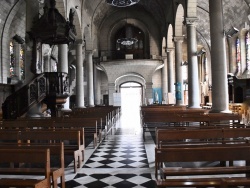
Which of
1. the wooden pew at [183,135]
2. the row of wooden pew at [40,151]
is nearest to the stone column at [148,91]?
the row of wooden pew at [40,151]

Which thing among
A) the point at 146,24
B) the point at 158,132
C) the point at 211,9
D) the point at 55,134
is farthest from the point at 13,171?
the point at 146,24

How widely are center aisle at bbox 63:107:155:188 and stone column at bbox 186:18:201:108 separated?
724 cm

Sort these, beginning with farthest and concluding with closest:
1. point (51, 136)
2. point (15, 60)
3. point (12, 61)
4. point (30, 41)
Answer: point (15, 60)
point (12, 61)
point (30, 41)
point (51, 136)

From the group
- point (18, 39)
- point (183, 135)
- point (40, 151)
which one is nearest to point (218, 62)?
point (183, 135)

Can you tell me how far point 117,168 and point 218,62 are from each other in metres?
6.51

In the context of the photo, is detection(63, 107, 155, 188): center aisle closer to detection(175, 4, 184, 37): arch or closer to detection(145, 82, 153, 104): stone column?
detection(175, 4, 184, 37): arch

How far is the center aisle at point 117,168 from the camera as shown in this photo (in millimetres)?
4895

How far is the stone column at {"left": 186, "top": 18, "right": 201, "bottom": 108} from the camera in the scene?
606 inches

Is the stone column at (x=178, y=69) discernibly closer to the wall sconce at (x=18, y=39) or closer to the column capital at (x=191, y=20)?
the column capital at (x=191, y=20)

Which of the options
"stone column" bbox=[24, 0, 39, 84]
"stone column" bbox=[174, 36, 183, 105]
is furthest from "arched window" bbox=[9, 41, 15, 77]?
"stone column" bbox=[174, 36, 183, 105]

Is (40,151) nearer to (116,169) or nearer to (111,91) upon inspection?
(116,169)

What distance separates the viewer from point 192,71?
1548cm

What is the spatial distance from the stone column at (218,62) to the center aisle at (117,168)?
11.0 ft

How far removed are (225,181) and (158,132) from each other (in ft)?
9.20
